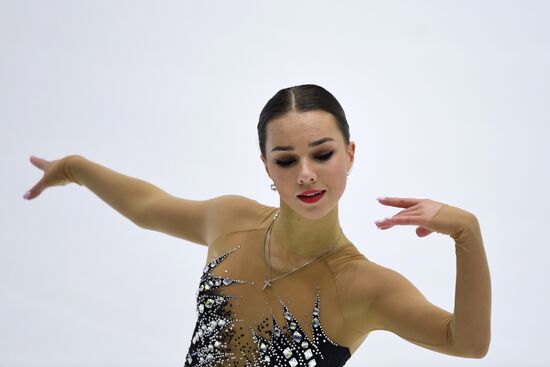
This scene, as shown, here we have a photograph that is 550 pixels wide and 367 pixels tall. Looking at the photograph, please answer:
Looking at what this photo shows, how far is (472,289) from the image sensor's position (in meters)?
2.81

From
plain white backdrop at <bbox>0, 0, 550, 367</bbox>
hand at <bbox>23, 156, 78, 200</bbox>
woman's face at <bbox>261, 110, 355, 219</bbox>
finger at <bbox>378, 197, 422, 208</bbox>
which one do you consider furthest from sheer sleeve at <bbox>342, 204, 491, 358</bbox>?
plain white backdrop at <bbox>0, 0, 550, 367</bbox>

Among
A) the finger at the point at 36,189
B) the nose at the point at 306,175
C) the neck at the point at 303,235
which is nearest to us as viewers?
the nose at the point at 306,175

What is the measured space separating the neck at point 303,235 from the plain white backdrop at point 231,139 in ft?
6.99

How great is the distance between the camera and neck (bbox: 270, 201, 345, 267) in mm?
3422

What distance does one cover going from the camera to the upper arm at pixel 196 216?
3.86 metres

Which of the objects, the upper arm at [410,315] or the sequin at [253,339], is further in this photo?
the sequin at [253,339]

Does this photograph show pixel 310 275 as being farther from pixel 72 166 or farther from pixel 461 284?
pixel 72 166

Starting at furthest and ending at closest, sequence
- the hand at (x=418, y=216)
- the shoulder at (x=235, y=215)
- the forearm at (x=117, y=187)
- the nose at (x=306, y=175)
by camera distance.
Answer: the forearm at (x=117, y=187), the shoulder at (x=235, y=215), the nose at (x=306, y=175), the hand at (x=418, y=216)

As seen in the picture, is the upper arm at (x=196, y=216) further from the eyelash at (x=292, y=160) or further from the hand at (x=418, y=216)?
the hand at (x=418, y=216)

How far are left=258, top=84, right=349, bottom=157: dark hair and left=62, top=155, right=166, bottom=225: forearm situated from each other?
3.81ft

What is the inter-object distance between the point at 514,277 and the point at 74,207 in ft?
A: 10.4

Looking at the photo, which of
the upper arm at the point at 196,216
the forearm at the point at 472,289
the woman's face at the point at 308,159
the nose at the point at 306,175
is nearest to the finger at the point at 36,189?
the upper arm at the point at 196,216

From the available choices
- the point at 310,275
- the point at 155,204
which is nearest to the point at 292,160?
the point at 310,275

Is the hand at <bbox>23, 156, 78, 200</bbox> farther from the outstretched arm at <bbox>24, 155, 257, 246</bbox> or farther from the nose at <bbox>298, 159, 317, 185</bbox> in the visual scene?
the nose at <bbox>298, 159, 317, 185</bbox>
